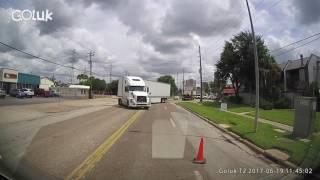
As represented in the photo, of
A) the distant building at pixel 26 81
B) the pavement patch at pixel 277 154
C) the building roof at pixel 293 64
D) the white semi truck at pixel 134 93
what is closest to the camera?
the pavement patch at pixel 277 154

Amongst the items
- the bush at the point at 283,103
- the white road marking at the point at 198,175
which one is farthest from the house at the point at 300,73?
the white road marking at the point at 198,175

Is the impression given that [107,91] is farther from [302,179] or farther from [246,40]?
[302,179]

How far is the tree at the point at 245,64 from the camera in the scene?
53.6 metres

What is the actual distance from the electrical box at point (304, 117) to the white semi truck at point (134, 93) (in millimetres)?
28490

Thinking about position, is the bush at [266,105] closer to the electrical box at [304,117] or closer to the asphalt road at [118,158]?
the electrical box at [304,117]

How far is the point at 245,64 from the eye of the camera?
58.1 meters

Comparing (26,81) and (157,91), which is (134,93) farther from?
(26,81)

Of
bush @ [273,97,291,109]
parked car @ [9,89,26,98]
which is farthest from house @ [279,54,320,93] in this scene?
parked car @ [9,89,26,98]

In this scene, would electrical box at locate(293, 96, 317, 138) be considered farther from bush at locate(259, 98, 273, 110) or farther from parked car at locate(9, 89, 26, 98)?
parked car at locate(9, 89, 26, 98)

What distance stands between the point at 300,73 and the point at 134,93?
72.0 ft

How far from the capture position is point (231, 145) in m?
15.4

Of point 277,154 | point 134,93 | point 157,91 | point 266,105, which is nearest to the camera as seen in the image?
point 277,154

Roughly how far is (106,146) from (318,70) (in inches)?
1419

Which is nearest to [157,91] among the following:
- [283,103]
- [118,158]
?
[283,103]
